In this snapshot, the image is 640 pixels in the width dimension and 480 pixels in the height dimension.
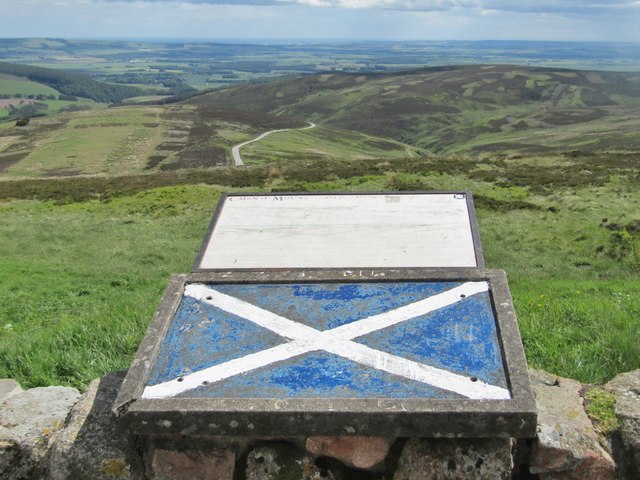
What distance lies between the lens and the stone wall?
424cm

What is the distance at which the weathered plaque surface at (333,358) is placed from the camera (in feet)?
13.5

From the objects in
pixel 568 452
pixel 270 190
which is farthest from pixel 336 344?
pixel 270 190

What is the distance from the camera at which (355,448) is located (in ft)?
14.2

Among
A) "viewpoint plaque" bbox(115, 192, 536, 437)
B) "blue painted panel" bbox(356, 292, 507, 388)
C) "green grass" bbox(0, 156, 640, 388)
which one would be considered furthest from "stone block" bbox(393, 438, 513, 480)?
"green grass" bbox(0, 156, 640, 388)

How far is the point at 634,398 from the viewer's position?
504 cm

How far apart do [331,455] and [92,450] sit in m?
1.97

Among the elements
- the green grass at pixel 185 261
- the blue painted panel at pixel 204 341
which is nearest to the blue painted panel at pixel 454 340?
the blue painted panel at pixel 204 341

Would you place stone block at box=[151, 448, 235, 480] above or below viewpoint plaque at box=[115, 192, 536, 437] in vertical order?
below

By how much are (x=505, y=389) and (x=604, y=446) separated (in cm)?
A: 114

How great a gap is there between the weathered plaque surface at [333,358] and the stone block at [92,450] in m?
0.52

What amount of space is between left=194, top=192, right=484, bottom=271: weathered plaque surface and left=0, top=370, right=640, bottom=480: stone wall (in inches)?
84.8

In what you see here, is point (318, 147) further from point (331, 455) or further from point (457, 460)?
point (457, 460)

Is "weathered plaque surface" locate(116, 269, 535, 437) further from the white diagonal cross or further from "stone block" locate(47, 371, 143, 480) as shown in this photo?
"stone block" locate(47, 371, 143, 480)

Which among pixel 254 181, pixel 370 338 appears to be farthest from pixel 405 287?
pixel 254 181
